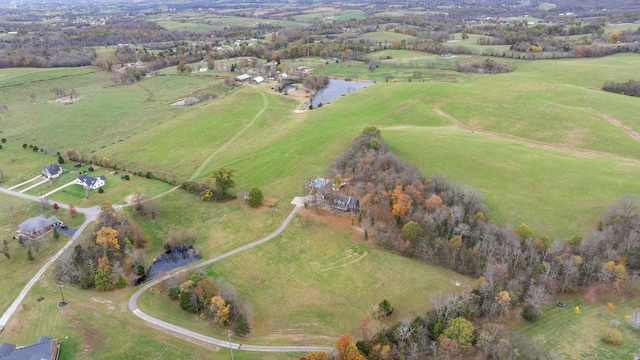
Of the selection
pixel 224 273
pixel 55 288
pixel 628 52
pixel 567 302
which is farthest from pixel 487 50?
pixel 55 288

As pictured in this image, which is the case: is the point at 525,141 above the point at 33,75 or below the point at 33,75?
below

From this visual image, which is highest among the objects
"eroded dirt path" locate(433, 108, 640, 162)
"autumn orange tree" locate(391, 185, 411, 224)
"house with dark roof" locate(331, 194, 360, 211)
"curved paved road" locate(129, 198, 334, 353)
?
"eroded dirt path" locate(433, 108, 640, 162)

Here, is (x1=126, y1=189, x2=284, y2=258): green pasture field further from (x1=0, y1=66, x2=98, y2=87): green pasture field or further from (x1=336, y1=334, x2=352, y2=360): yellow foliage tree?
(x1=0, y1=66, x2=98, y2=87): green pasture field

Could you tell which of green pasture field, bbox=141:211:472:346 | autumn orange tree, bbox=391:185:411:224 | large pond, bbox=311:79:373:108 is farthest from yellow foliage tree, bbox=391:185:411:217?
large pond, bbox=311:79:373:108

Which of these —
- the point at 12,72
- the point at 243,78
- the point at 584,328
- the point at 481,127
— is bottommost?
the point at 584,328

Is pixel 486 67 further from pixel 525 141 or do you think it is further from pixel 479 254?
pixel 479 254

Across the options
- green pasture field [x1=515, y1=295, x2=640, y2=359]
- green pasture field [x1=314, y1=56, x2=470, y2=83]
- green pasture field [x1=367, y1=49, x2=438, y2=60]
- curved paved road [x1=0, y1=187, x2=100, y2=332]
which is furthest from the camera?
green pasture field [x1=367, y1=49, x2=438, y2=60]

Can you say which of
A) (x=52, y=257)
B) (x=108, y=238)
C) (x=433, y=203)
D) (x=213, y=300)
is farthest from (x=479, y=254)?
(x=52, y=257)
